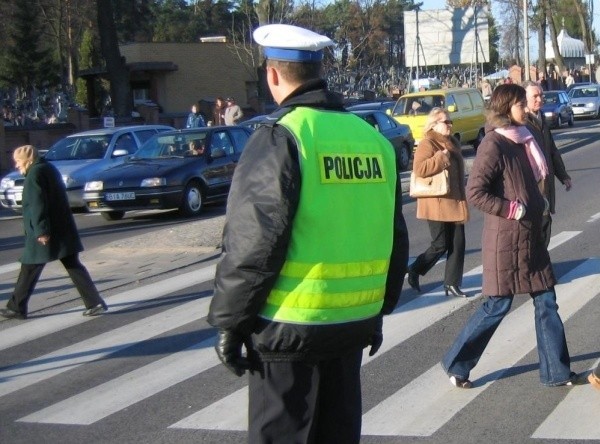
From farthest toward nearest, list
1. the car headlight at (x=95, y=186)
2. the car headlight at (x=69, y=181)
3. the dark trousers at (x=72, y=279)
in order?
the car headlight at (x=69, y=181), the car headlight at (x=95, y=186), the dark trousers at (x=72, y=279)

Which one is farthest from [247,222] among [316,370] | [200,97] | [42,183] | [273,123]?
[200,97]

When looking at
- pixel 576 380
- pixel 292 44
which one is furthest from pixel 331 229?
pixel 576 380

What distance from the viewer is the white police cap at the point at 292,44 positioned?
3371 millimetres

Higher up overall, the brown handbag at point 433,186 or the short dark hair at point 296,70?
the short dark hair at point 296,70

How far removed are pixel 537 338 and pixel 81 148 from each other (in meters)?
15.4

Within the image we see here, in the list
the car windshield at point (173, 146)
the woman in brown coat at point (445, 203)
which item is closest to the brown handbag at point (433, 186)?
the woman in brown coat at point (445, 203)

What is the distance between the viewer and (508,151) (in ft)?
20.1

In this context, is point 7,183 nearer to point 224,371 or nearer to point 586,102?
point 224,371

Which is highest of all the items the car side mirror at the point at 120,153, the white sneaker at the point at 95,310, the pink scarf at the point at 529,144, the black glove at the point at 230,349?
the pink scarf at the point at 529,144

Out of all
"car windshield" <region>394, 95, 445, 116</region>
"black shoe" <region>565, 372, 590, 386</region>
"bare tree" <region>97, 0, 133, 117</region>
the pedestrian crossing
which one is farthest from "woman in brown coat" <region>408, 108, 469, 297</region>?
"bare tree" <region>97, 0, 133, 117</region>

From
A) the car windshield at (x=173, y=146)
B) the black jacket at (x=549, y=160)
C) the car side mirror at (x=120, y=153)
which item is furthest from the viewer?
the car side mirror at (x=120, y=153)

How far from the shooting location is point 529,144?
6.38 metres

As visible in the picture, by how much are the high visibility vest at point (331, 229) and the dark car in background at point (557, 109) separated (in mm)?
38618

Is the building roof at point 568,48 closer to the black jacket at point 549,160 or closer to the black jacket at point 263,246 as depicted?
the black jacket at point 549,160
